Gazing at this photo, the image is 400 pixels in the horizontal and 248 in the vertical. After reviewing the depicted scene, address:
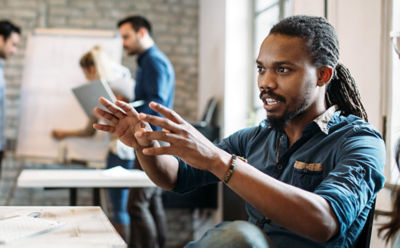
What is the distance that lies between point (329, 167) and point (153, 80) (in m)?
1.96

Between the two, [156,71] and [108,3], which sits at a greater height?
[108,3]

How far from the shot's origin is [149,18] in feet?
15.6

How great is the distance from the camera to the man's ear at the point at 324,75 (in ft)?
4.42

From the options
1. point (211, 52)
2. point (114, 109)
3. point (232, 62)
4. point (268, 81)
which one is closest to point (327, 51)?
point (268, 81)

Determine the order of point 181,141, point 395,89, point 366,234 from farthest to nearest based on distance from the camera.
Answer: point 395,89 → point 366,234 → point 181,141

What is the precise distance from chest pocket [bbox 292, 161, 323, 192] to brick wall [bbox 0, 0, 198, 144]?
3.54 m

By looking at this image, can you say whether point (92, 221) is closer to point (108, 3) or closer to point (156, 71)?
point (156, 71)

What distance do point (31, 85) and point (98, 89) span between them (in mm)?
1495

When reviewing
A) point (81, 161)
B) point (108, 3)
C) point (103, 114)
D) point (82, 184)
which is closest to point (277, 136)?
point (103, 114)

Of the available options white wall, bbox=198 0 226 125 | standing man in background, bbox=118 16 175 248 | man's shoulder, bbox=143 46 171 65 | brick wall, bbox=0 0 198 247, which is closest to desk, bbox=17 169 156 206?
standing man in background, bbox=118 16 175 248

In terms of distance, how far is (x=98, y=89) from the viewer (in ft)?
10.1

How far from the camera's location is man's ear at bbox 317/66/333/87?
135 cm

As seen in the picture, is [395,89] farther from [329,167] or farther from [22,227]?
[22,227]

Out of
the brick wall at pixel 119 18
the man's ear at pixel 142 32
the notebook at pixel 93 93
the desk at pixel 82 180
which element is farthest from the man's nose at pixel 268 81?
the brick wall at pixel 119 18
